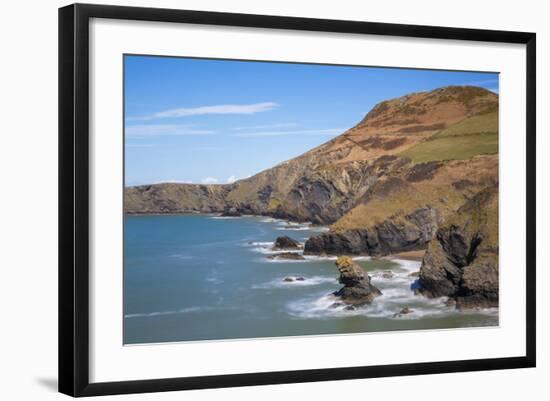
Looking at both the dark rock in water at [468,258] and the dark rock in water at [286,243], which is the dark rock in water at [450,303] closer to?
the dark rock in water at [468,258]

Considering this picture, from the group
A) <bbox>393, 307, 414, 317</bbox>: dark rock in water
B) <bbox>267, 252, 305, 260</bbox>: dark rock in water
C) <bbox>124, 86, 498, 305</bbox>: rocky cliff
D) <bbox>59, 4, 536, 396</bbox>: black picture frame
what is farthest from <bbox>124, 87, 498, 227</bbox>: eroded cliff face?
<bbox>393, 307, 414, 317</bbox>: dark rock in water

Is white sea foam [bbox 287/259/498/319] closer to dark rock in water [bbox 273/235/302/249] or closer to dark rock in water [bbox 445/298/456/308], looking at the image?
dark rock in water [bbox 445/298/456/308]

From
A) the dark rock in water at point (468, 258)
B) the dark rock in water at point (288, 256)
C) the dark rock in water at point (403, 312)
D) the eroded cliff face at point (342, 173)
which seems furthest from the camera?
the dark rock in water at point (468, 258)

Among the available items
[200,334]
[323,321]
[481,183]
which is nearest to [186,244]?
[200,334]

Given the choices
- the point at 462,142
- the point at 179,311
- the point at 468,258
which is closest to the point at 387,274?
the point at 468,258

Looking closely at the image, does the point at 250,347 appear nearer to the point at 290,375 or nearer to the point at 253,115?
the point at 290,375

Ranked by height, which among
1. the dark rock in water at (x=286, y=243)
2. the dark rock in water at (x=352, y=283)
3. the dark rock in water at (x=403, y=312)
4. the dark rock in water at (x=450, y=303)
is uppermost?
the dark rock in water at (x=286, y=243)

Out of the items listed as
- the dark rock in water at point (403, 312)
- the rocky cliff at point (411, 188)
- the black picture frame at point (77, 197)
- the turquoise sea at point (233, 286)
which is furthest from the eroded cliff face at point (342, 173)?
the dark rock in water at point (403, 312)
